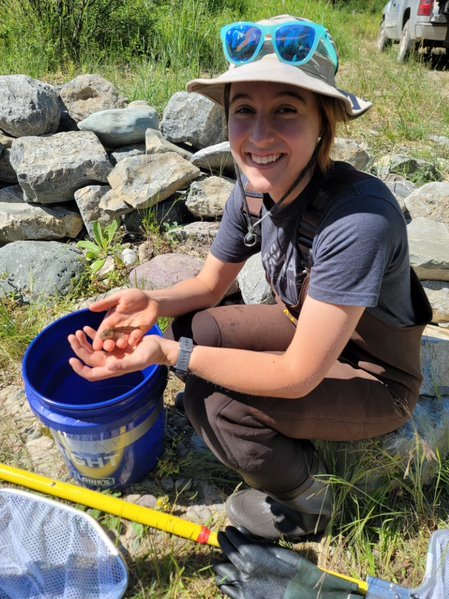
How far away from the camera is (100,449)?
164cm

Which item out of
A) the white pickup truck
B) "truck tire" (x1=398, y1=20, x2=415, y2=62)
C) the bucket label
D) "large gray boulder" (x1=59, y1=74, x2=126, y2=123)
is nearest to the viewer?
the bucket label

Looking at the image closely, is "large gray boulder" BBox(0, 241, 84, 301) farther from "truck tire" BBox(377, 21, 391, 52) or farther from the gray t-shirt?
"truck tire" BBox(377, 21, 391, 52)

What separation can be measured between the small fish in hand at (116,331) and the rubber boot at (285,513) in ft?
2.12

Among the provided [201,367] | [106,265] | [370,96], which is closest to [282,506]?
[201,367]

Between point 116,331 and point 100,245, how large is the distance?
136cm

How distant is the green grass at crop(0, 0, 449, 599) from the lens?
5.41ft

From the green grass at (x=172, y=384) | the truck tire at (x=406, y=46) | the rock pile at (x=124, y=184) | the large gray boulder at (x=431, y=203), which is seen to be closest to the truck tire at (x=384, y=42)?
the truck tire at (x=406, y=46)

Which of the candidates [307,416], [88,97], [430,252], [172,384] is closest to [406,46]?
[88,97]

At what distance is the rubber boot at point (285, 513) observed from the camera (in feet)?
5.36

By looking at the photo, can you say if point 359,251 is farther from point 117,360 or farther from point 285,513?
point 285,513

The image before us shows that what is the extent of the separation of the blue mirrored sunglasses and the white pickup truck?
609 cm

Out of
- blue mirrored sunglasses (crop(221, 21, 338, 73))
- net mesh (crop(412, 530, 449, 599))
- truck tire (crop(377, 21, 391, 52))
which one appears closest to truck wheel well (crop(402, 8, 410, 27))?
truck tire (crop(377, 21, 391, 52))

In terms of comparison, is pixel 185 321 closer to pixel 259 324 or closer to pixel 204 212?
pixel 259 324

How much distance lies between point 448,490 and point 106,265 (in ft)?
6.39
